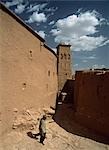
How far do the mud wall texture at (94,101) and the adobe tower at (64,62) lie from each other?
20.2m

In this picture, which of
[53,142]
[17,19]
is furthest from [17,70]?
[53,142]

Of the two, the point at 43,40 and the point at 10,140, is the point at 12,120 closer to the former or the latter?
the point at 10,140

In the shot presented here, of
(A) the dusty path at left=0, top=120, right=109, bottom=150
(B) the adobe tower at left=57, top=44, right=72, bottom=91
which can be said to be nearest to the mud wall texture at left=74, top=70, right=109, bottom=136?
(A) the dusty path at left=0, top=120, right=109, bottom=150

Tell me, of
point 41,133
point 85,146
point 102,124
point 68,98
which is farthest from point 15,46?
point 68,98

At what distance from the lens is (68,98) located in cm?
3238

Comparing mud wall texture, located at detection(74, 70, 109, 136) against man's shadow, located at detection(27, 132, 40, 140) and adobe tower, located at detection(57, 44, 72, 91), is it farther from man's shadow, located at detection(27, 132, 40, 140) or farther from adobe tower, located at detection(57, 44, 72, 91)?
adobe tower, located at detection(57, 44, 72, 91)

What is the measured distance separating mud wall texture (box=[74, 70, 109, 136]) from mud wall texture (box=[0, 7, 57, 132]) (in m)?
3.30

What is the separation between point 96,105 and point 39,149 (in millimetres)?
6159

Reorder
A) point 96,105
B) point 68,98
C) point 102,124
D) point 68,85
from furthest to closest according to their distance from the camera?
1. point 68,85
2. point 68,98
3. point 96,105
4. point 102,124

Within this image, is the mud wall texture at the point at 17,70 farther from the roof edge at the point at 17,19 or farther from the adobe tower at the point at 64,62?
the adobe tower at the point at 64,62

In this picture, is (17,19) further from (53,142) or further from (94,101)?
(94,101)

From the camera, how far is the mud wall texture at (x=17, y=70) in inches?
427

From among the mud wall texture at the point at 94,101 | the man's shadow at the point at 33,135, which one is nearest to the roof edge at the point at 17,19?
the mud wall texture at the point at 94,101

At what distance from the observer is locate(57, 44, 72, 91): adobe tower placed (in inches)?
1577
